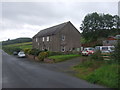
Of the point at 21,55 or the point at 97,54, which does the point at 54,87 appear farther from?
the point at 21,55

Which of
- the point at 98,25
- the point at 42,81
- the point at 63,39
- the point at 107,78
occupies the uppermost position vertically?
the point at 98,25

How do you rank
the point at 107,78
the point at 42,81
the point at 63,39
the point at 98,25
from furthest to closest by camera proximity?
the point at 98,25 → the point at 63,39 → the point at 42,81 → the point at 107,78

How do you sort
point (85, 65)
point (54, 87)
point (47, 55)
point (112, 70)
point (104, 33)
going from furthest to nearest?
point (104, 33) < point (47, 55) < point (85, 65) < point (112, 70) < point (54, 87)

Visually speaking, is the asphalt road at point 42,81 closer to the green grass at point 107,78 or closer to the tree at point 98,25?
the green grass at point 107,78

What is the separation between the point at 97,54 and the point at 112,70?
16.1ft

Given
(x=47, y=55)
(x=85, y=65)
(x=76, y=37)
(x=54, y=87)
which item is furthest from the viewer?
(x=76, y=37)

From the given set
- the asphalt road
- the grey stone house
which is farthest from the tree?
the asphalt road

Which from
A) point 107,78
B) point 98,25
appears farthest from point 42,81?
point 98,25

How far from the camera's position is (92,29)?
Result: 5894 centimetres

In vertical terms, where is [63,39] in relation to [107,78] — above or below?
above

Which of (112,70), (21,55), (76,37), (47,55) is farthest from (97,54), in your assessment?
(21,55)

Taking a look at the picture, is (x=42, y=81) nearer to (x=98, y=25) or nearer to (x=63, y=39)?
(x=63, y=39)

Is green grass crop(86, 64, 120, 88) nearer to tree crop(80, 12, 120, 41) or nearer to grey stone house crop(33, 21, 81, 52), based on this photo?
grey stone house crop(33, 21, 81, 52)

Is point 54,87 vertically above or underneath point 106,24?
underneath
